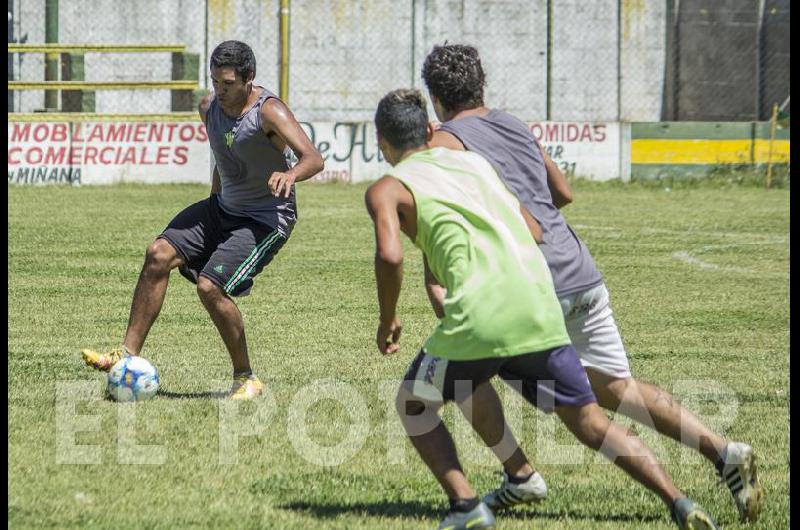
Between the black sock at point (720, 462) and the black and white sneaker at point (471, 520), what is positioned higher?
the black sock at point (720, 462)

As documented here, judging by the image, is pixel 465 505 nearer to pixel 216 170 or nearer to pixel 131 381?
pixel 131 381

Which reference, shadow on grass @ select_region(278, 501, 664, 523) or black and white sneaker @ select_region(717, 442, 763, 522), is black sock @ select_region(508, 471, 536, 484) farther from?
black and white sneaker @ select_region(717, 442, 763, 522)

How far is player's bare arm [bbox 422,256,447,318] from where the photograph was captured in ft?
16.2

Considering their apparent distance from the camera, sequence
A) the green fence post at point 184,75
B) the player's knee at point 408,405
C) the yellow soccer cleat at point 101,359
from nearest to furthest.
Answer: the player's knee at point 408,405 → the yellow soccer cleat at point 101,359 → the green fence post at point 184,75

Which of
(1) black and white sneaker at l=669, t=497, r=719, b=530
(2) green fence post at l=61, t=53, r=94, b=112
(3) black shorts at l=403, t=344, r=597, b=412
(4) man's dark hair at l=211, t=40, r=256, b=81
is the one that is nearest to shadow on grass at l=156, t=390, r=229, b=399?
(4) man's dark hair at l=211, t=40, r=256, b=81

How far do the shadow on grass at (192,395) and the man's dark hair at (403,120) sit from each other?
8.86 ft

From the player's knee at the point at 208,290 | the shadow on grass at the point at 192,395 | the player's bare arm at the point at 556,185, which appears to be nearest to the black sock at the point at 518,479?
the player's bare arm at the point at 556,185

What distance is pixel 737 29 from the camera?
29359mm

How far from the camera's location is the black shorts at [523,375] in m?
4.64

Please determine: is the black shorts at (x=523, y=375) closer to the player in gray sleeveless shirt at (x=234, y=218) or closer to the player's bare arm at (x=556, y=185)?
the player's bare arm at (x=556, y=185)

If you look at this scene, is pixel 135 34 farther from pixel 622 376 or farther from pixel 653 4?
pixel 622 376

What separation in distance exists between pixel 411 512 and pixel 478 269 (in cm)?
104

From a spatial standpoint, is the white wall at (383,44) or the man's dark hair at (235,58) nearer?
the man's dark hair at (235,58)

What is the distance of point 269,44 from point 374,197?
23513 millimetres
